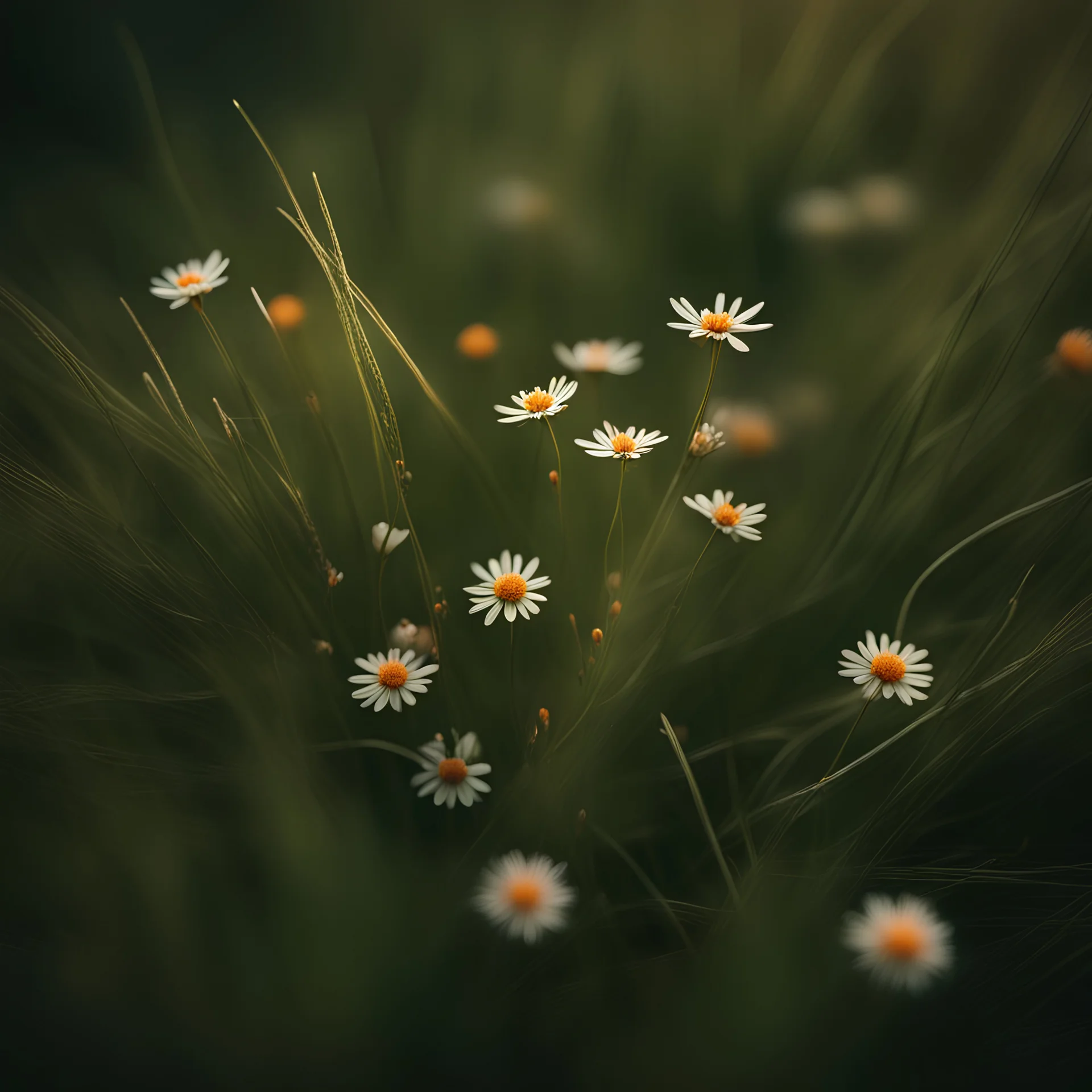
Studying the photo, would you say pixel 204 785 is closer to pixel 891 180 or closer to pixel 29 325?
pixel 29 325

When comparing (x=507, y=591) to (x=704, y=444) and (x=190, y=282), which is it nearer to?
(x=704, y=444)

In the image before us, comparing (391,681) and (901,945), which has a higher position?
(391,681)

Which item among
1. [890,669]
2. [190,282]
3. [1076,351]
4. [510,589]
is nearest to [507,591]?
[510,589]

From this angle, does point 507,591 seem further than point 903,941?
Yes

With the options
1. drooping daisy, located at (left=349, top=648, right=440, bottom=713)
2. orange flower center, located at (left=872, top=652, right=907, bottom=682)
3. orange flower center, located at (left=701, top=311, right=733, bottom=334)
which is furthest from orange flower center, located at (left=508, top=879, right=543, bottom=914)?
orange flower center, located at (left=701, top=311, right=733, bottom=334)

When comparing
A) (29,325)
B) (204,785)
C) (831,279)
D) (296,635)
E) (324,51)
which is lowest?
(204,785)

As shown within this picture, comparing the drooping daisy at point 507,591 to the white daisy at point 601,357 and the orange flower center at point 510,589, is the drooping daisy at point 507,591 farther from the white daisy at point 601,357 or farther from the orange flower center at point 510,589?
the white daisy at point 601,357

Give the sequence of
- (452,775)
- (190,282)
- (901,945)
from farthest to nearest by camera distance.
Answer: (190,282), (452,775), (901,945)

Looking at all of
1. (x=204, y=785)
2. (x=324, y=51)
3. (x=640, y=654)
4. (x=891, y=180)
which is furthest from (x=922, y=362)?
(x=324, y=51)
